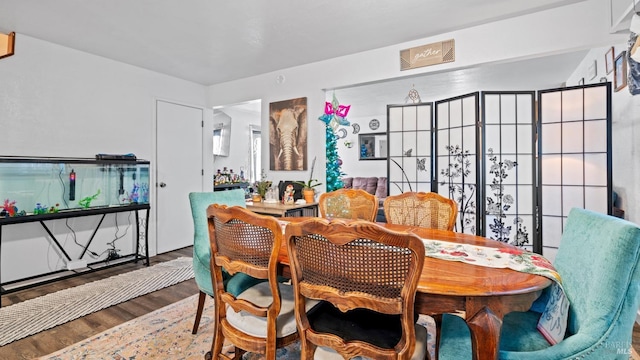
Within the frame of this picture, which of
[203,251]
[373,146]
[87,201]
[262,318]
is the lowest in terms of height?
[262,318]

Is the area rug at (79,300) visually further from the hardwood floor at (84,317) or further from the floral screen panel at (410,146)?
the floral screen panel at (410,146)

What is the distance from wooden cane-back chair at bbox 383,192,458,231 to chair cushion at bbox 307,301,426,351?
0.98m

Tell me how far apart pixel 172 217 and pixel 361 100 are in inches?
155

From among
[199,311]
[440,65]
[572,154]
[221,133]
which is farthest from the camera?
[221,133]

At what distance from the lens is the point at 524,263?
1.31m

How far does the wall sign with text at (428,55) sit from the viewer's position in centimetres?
295

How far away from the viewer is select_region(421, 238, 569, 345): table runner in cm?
113

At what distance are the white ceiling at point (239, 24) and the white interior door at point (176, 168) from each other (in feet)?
3.01

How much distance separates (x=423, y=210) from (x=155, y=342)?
2.07m

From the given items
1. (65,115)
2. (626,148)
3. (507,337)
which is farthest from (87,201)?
(626,148)

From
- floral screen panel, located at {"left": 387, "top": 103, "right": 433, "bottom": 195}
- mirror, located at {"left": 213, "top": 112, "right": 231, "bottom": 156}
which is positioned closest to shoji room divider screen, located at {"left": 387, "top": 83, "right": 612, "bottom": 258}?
floral screen panel, located at {"left": 387, "top": 103, "right": 433, "bottom": 195}

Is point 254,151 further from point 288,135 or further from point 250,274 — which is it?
point 250,274

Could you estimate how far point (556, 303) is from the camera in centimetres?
116

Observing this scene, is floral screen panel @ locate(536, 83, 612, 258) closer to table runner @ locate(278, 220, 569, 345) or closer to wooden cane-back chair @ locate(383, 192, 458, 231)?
wooden cane-back chair @ locate(383, 192, 458, 231)
